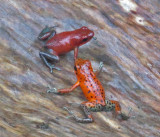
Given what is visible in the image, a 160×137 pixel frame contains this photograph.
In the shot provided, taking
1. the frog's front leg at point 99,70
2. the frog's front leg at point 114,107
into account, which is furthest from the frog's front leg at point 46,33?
the frog's front leg at point 114,107

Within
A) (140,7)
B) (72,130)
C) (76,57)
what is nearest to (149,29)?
(140,7)

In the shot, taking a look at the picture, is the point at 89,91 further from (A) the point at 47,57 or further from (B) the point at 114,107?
(A) the point at 47,57

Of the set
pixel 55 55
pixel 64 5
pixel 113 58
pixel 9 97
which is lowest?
pixel 9 97

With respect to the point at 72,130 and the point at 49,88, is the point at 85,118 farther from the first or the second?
the point at 49,88

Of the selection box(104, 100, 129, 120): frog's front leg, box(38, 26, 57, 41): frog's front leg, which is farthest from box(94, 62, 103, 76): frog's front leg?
box(38, 26, 57, 41): frog's front leg

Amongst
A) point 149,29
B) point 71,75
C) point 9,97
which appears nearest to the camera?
point 9,97

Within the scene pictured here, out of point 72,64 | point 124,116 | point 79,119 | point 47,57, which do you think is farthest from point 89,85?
point 47,57
